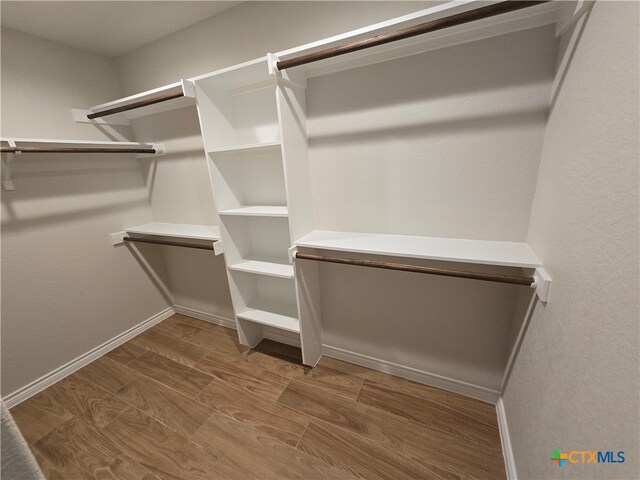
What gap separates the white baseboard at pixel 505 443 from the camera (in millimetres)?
1095

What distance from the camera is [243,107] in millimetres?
1622

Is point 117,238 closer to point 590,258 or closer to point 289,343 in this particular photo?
point 289,343

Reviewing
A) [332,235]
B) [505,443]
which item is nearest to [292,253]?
[332,235]

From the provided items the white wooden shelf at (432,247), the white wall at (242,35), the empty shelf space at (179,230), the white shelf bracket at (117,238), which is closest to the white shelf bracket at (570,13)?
the white wall at (242,35)

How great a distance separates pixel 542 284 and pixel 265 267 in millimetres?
1420

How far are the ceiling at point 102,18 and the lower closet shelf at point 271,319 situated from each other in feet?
6.43

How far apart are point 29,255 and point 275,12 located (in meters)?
2.17

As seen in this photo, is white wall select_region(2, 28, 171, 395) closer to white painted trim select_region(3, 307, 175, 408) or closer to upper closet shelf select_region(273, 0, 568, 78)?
white painted trim select_region(3, 307, 175, 408)

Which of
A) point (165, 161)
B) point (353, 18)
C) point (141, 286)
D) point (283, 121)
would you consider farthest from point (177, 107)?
point (141, 286)

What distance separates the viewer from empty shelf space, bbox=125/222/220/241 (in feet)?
5.82

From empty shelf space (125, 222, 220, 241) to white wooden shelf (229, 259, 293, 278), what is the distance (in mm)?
246

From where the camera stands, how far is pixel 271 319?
5.79 feet

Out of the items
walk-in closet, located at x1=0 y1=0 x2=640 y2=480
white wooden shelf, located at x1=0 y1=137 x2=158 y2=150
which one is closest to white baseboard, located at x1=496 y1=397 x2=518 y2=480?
walk-in closet, located at x1=0 y1=0 x2=640 y2=480

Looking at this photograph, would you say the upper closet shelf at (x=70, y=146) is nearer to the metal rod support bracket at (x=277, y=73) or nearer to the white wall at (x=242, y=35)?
the white wall at (x=242, y=35)
